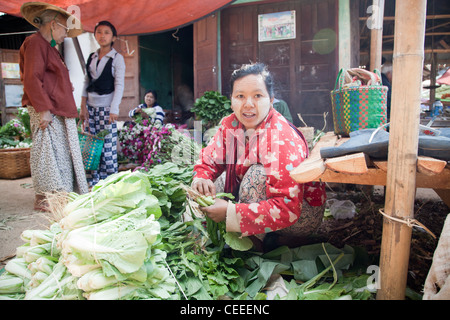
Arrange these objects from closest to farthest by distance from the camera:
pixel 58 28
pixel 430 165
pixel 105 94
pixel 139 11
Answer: pixel 430 165, pixel 58 28, pixel 139 11, pixel 105 94

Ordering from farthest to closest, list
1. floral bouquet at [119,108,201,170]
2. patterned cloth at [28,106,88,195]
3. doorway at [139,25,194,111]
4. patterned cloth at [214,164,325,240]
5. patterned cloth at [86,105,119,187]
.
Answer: doorway at [139,25,194,111] < floral bouquet at [119,108,201,170] < patterned cloth at [86,105,119,187] < patterned cloth at [28,106,88,195] < patterned cloth at [214,164,325,240]

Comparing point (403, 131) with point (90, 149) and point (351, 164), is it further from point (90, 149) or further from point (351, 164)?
point (90, 149)

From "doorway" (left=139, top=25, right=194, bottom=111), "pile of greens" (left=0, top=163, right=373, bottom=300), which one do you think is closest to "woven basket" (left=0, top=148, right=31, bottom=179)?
"doorway" (left=139, top=25, right=194, bottom=111)

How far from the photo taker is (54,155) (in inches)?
135

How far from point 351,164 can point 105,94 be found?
3.65m

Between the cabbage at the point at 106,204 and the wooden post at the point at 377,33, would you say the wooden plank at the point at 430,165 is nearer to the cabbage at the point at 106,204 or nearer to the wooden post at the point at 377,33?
the cabbage at the point at 106,204

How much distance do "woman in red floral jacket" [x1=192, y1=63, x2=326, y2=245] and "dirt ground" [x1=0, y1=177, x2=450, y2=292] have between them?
0.63 meters

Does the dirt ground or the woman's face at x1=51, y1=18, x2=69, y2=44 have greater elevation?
the woman's face at x1=51, y1=18, x2=69, y2=44

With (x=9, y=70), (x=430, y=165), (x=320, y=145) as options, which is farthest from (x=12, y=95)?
(x=430, y=165)

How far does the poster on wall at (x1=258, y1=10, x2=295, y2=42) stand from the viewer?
5.42 m

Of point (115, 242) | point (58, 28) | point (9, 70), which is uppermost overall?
point (9, 70)

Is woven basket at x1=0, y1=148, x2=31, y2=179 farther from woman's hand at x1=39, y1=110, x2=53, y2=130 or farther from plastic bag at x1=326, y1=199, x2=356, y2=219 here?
plastic bag at x1=326, y1=199, x2=356, y2=219
